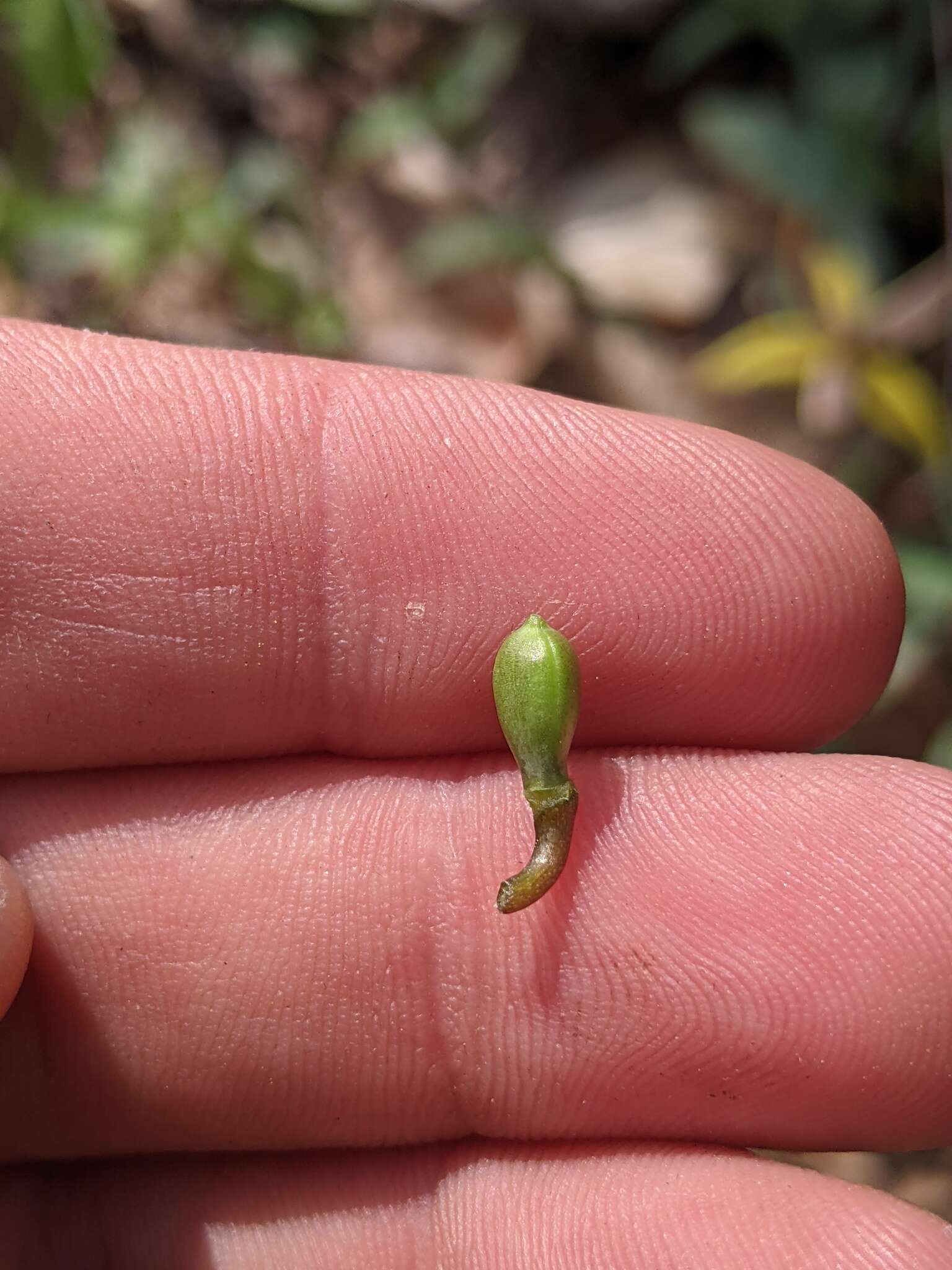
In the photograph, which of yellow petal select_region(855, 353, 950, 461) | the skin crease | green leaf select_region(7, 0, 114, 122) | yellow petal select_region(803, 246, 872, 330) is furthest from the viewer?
yellow petal select_region(803, 246, 872, 330)

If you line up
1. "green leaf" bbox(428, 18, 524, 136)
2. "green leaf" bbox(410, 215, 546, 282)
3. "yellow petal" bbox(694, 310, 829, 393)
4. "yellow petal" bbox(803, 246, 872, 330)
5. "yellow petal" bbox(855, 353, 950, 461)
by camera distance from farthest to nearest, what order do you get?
"green leaf" bbox(428, 18, 524, 136) → "green leaf" bbox(410, 215, 546, 282) → "yellow petal" bbox(803, 246, 872, 330) → "yellow petal" bbox(694, 310, 829, 393) → "yellow petal" bbox(855, 353, 950, 461)

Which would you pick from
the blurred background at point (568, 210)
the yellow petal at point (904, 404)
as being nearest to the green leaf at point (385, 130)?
the blurred background at point (568, 210)

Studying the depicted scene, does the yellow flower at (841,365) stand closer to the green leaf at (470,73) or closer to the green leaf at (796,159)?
the green leaf at (796,159)

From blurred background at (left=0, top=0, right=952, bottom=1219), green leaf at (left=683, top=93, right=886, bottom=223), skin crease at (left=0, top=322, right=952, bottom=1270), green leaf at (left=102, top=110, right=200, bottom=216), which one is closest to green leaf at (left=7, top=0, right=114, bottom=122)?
blurred background at (left=0, top=0, right=952, bottom=1219)

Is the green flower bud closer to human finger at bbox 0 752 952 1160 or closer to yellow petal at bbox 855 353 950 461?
human finger at bbox 0 752 952 1160

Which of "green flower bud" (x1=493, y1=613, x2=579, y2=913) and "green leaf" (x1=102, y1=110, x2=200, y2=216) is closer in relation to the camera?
"green flower bud" (x1=493, y1=613, x2=579, y2=913)

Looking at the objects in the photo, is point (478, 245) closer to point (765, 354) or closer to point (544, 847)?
point (765, 354)
